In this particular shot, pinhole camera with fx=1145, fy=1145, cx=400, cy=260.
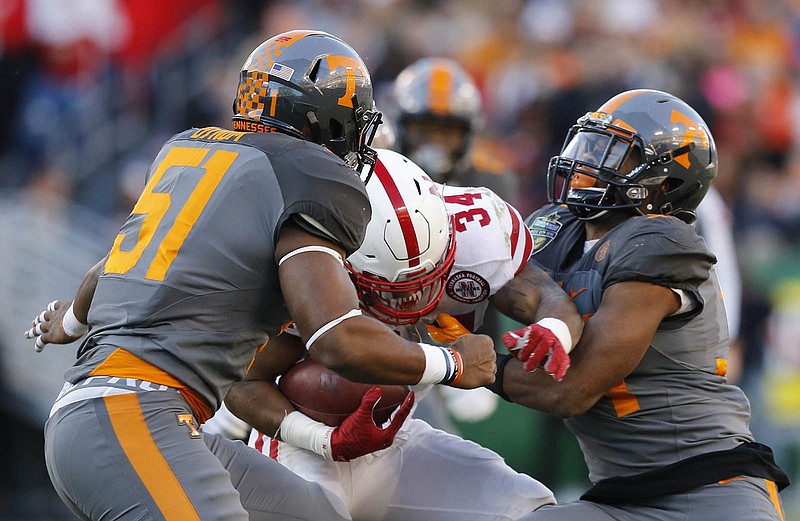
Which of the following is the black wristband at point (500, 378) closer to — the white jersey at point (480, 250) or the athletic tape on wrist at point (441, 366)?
the white jersey at point (480, 250)

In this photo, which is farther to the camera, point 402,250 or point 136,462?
point 402,250

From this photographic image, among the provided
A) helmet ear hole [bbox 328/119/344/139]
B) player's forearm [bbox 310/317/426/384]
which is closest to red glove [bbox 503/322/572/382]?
player's forearm [bbox 310/317/426/384]

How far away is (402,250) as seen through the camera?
10.2 ft

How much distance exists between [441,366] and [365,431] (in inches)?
17.4

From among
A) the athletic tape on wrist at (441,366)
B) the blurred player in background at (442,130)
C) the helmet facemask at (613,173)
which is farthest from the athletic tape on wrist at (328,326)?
the blurred player in background at (442,130)

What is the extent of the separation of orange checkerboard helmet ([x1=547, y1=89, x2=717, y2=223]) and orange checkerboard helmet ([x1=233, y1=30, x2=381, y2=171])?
719mm

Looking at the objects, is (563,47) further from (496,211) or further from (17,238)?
(496,211)

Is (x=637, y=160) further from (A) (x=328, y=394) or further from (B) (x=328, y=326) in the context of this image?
(B) (x=328, y=326)

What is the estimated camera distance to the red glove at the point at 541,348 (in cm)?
295

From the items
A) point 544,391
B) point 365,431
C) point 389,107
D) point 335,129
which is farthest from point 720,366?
point 389,107

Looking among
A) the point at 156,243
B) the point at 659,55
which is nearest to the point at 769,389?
the point at 659,55

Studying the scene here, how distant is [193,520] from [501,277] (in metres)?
1.18

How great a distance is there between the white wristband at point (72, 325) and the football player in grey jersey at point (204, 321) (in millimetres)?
426

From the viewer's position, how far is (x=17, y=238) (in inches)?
268
